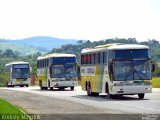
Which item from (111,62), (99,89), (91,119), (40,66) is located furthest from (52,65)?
(91,119)

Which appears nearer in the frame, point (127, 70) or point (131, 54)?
point (127, 70)

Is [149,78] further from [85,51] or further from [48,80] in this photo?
[48,80]

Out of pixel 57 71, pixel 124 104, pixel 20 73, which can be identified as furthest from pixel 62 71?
pixel 20 73

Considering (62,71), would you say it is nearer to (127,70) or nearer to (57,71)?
(57,71)

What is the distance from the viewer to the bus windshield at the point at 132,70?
109ft

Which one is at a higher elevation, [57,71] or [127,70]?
[57,71]

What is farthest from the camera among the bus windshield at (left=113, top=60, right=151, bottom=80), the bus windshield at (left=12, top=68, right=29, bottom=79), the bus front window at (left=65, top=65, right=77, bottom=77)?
the bus windshield at (left=12, top=68, right=29, bottom=79)

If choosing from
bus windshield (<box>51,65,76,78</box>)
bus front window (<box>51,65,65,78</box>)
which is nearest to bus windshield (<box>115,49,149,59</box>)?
bus windshield (<box>51,65,76,78</box>)

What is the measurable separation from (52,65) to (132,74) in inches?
804

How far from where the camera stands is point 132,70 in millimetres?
33250

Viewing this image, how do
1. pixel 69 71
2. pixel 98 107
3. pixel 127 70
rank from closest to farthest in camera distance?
pixel 98 107 < pixel 127 70 < pixel 69 71

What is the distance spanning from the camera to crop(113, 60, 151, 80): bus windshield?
33.1 m

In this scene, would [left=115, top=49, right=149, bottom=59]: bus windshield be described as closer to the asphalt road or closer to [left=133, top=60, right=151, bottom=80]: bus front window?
[left=133, top=60, right=151, bottom=80]: bus front window

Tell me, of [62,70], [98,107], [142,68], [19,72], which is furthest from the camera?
[19,72]
